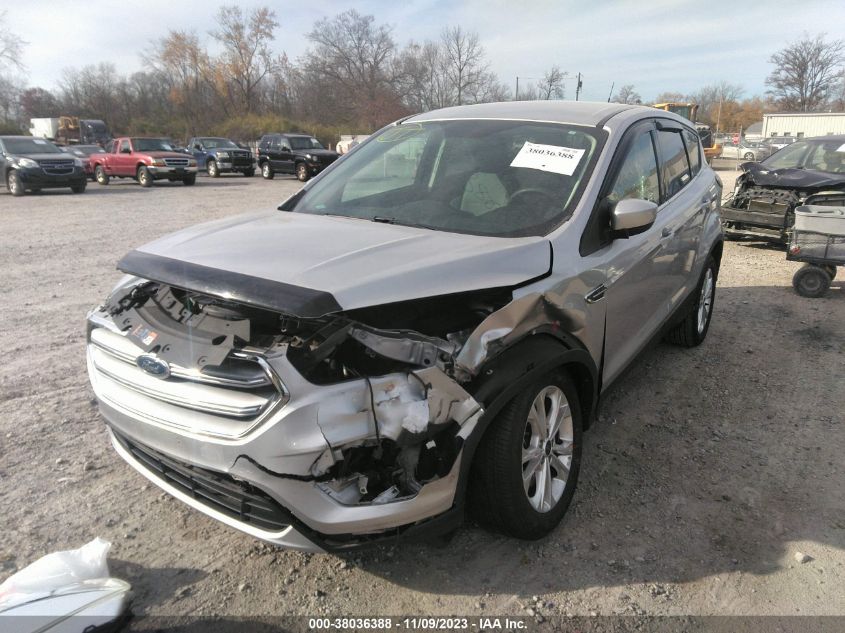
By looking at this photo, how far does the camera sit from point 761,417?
3889 mm

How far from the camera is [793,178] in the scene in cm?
893

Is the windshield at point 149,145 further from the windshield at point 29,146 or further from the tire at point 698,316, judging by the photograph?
the tire at point 698,316

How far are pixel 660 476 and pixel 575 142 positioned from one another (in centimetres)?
187

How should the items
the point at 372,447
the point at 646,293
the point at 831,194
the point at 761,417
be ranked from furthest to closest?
the point at 831,194 → the point at 761,417 → the point at 646,293 → the point at 372,447

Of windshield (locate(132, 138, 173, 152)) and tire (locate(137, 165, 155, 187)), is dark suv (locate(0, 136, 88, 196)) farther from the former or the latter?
windshield (locate(132, 138, 173, 152))

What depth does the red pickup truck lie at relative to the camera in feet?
70.5

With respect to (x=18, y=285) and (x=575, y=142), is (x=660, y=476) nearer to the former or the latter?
(x=575, y=142)

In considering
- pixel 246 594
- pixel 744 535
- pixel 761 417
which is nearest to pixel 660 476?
pixel 744 535

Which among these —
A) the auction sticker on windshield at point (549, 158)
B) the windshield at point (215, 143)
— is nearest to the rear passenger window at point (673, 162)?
the auction sticker on windshield at point (549, 158)

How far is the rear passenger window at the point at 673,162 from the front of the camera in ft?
13.3

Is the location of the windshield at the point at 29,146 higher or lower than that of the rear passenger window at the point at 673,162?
higher

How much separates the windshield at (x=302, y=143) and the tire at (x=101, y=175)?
729 cm

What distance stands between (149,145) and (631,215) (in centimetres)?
2350

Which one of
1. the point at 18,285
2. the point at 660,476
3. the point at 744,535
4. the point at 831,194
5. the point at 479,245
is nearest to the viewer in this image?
the point at 479,245
